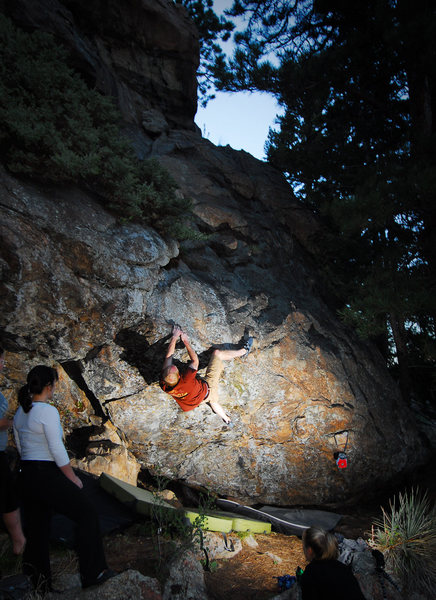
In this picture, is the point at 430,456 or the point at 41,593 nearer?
the point at 41,593

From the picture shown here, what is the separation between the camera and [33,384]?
2916 millimetres

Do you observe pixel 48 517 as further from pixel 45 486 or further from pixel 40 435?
pixel 40 435

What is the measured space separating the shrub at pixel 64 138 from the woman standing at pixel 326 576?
5.37m

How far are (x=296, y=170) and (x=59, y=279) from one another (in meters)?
7.90

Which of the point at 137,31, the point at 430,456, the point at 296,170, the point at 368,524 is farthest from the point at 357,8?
the point at 368,524

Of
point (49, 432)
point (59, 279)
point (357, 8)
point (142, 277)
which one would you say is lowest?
point (49, 432)

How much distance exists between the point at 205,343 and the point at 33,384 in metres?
3.56

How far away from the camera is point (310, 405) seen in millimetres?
6742

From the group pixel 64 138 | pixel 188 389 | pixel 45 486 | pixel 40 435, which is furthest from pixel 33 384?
pixel 64 138

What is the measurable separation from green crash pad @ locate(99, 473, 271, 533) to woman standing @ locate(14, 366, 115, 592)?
1662 mm

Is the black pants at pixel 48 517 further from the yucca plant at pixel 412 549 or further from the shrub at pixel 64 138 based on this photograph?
the shrub at pixel 64 138

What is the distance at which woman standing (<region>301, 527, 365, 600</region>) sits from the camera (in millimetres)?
2859

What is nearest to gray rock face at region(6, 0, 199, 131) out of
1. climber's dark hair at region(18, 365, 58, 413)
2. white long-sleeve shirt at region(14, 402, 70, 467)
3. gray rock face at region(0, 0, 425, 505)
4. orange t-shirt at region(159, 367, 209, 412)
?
gray rock face at region(0, 0, 425, 505)

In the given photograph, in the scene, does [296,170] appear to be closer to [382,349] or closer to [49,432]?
[382,349]
